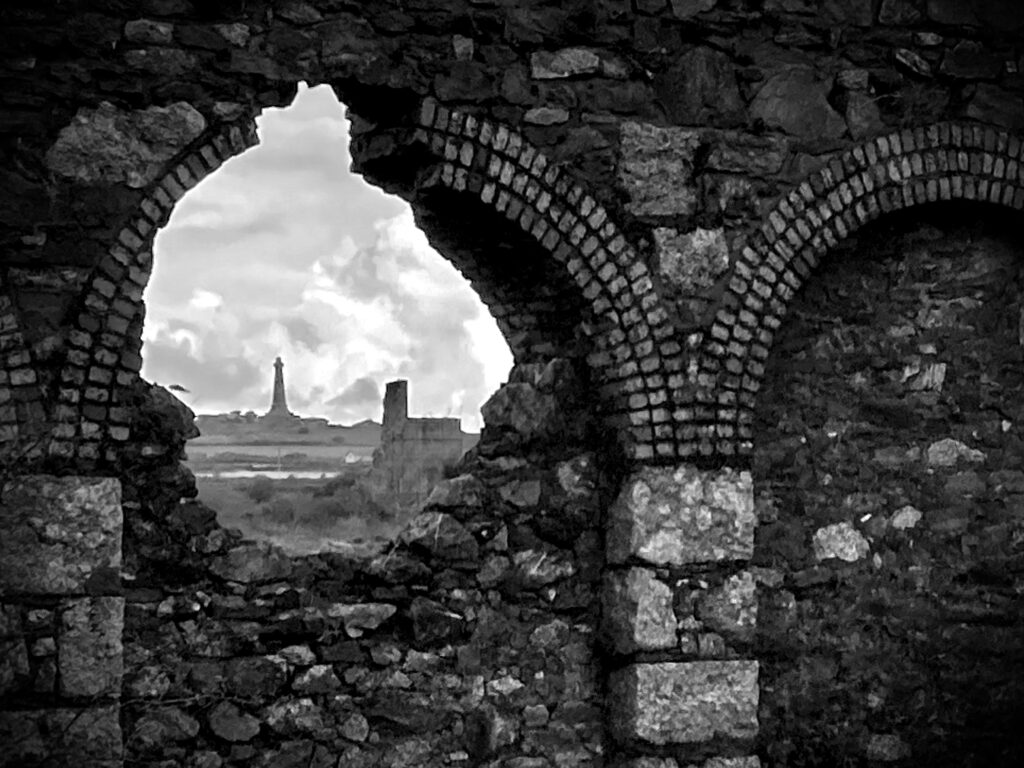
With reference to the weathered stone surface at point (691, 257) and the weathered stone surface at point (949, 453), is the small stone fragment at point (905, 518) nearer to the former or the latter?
the weathered stone surface at point (949, 453)

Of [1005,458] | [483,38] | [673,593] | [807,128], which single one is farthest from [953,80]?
[673,593]

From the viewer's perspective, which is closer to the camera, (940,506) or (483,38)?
(483,38)

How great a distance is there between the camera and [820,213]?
262 inches

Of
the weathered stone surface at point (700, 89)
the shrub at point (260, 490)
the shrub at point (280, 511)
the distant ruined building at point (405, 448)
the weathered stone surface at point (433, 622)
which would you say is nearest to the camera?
the weathered stone surface at point (433, 622)

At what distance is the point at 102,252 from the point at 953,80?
4.75 meters

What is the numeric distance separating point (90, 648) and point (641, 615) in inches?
105

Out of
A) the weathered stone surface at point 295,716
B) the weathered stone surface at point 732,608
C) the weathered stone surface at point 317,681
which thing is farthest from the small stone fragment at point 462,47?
the weathered stone surface at point 295,716

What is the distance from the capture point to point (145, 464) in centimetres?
583

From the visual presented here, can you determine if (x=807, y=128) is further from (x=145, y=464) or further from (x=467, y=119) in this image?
(x=145, y=464)

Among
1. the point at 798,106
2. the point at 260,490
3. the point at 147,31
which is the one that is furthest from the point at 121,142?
the point at 260,490

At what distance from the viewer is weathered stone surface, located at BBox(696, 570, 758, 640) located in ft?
20.9

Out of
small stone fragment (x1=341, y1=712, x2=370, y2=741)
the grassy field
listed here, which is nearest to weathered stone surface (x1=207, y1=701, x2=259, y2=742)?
small stone fragment (x1=341, y1=712, x2=370, y2=741)

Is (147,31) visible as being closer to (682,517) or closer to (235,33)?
(235,33)

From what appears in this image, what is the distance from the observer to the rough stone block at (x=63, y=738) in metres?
5.36
